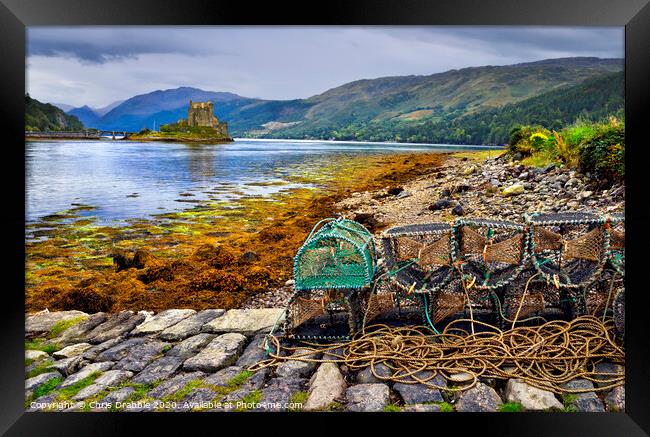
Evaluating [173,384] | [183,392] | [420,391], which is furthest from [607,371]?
[173,384]

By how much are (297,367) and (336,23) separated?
2.65 m

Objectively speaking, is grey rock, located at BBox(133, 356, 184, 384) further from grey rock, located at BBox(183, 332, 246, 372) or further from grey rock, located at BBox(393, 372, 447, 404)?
grey rock, located at BBox(393, 372, 447, 404)

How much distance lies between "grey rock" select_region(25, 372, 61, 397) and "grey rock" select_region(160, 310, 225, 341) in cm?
93

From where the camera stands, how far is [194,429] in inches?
152

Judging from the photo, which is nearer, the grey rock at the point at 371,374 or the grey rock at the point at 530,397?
the grey rock at the point at 530,397

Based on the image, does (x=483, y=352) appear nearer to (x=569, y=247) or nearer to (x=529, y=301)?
(x=529, y=301)

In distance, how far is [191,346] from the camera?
466cm

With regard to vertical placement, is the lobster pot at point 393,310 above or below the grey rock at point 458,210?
below

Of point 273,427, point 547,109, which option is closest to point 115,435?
point 273,427

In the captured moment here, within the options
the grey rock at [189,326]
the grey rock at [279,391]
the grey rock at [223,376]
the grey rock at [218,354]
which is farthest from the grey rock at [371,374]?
the grey rock at [189,326]

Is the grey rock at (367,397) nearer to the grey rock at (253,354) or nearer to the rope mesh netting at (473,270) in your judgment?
the rope mesh netting at (473,270)

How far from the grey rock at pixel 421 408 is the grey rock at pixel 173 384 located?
1623 millimetres

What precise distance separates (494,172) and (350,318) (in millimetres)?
3769

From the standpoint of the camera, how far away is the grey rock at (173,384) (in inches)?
160
